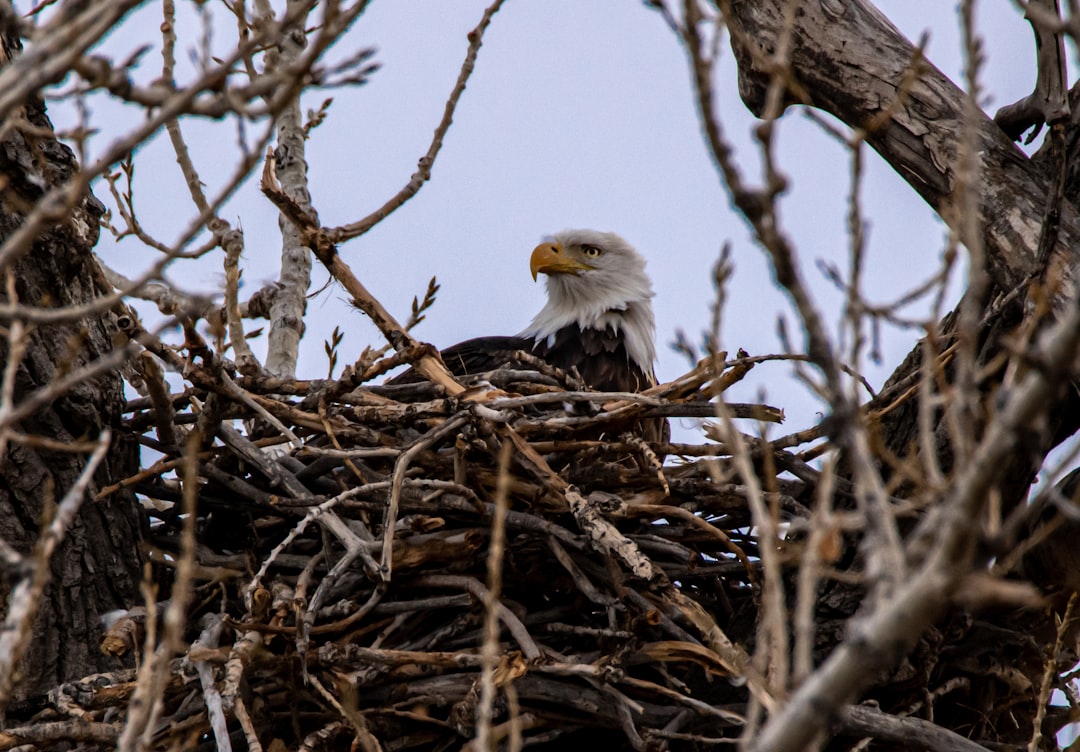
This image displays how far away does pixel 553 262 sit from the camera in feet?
19.2

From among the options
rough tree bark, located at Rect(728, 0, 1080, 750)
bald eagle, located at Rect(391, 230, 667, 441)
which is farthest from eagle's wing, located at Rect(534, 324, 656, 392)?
rough tree bark, located at Rect(728, 0, 1080, 750)

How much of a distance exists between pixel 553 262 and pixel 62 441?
9.46 feet

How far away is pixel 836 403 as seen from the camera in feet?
4.99

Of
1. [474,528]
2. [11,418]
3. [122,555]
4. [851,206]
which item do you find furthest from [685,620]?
[11,418]

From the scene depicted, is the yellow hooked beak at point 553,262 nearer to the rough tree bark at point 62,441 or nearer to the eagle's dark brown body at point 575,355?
the eagle's dark brown body at point 575,355

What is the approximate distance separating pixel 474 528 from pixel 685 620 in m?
0.68

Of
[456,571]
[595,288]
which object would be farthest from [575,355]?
[456,571]

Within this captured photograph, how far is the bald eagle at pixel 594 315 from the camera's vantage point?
5.53 metres

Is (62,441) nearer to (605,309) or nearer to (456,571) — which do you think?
(456,571)

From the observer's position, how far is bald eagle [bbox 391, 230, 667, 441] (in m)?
5.50

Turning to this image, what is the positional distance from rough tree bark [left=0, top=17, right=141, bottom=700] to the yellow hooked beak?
2.51 meters

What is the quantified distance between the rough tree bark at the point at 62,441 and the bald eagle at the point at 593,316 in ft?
6.25

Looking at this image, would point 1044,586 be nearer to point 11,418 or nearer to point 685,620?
point 685,620

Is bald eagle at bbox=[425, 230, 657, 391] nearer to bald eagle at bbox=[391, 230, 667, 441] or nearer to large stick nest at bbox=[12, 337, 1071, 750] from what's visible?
bald eagle at bbox=[391, 230, 667, 441]
